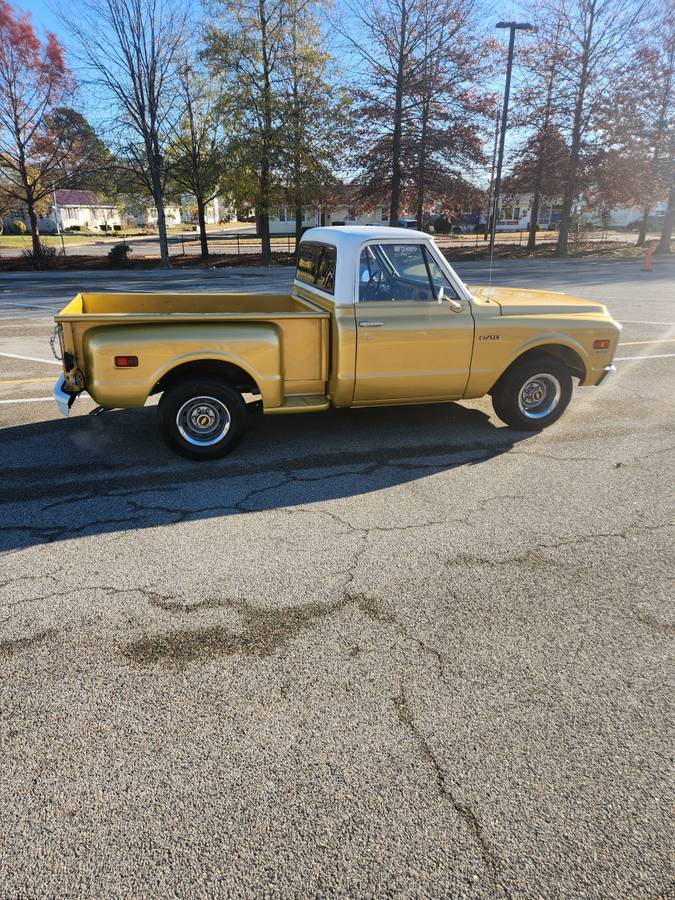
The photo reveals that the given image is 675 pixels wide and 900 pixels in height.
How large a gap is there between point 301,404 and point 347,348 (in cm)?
67

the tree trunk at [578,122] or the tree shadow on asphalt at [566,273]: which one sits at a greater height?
the tree trunk at [578,122]

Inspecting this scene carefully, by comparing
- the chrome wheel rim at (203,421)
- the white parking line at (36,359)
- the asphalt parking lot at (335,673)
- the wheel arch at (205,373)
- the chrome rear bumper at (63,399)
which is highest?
the wheel arch at (205,373)

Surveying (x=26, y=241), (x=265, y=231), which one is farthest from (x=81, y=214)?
(x=265, y=231)

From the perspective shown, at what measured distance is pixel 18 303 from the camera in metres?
16.2

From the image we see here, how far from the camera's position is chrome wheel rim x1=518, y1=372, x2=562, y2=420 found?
20.8ft

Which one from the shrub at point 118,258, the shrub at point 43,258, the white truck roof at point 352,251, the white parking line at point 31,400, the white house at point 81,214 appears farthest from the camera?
the white house at point 81,214

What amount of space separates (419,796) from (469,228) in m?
61.5

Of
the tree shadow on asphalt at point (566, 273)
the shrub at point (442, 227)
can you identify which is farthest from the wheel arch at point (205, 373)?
the shrub at point (442, 227)

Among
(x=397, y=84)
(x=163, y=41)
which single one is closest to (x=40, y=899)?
(x=163, y=41)

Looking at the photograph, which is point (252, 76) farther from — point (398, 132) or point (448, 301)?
point (448, 301)

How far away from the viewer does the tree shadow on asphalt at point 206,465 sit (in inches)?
180

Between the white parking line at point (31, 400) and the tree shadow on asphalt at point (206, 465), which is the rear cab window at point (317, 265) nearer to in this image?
the tree shadow on asphalt at point (206, 465)

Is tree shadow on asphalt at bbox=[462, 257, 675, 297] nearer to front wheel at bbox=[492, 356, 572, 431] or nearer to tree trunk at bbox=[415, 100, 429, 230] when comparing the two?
tree trunk at bbox=[415, 100, 429, 230]

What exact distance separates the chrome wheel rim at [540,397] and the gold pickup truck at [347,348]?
15mm
